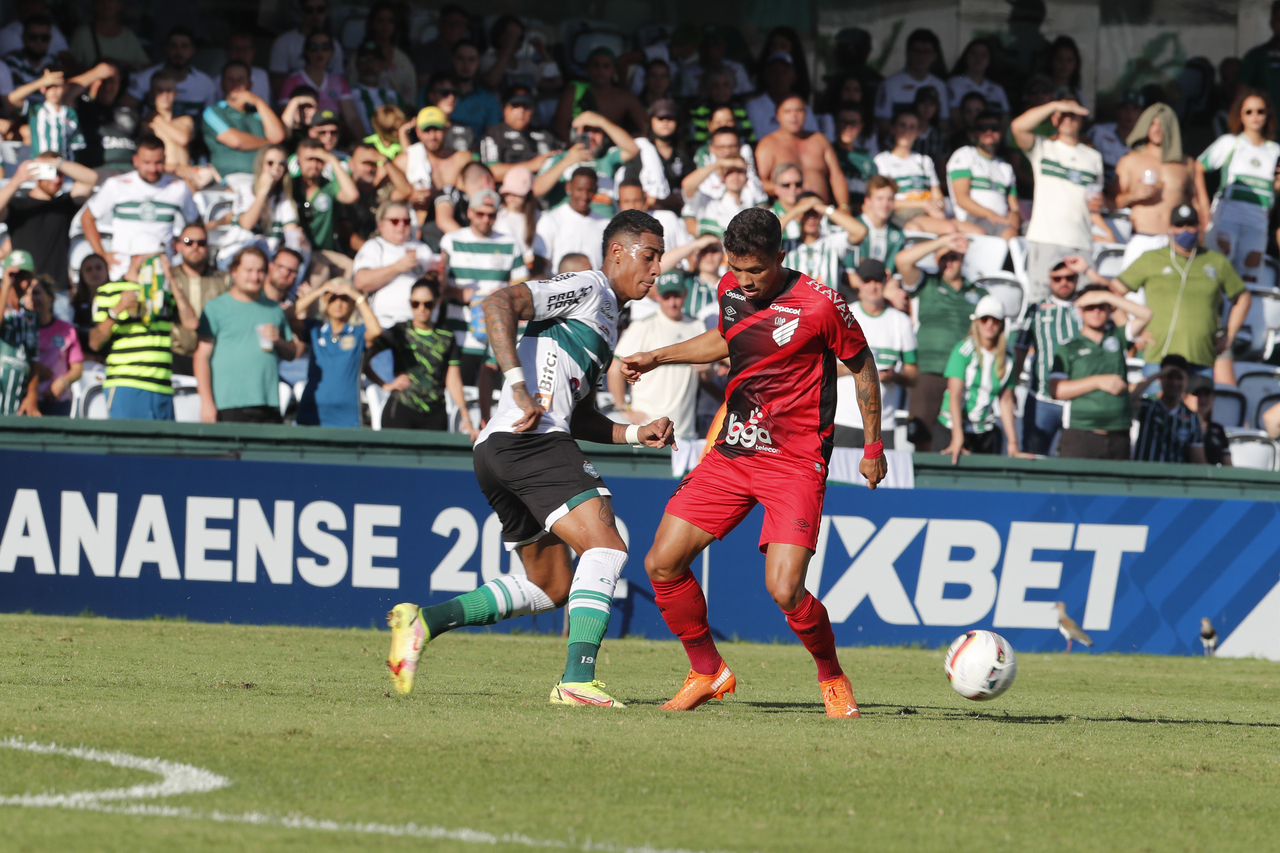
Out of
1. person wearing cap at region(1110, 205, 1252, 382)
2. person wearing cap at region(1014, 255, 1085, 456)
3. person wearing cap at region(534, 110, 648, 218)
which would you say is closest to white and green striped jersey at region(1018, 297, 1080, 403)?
person wearing cap at region(1014, 255, 1085, 456)

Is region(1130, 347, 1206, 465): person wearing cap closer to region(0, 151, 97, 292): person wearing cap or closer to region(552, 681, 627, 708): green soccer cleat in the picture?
region(552, 681, 627, 708): green soccer cleat

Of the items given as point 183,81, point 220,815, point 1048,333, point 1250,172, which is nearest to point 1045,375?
point 1048,333

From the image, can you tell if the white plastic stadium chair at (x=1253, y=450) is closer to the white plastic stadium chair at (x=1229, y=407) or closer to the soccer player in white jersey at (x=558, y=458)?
the white plastic stadium chair at (x=1229, y=407)

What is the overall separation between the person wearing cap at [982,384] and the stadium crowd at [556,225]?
26 mm

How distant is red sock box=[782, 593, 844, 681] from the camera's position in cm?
655

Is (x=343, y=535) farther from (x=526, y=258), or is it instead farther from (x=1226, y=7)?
(x=1226, y=7)

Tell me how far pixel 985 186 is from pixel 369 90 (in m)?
6.66

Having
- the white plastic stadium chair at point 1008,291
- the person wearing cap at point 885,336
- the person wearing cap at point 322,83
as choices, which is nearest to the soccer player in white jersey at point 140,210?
the person wearing cap at point 322,83

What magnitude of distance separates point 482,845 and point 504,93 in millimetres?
12991

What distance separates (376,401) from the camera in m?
12.1

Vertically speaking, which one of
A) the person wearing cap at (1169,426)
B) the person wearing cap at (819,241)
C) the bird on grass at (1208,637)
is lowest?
the bird on grass at (1208,637)

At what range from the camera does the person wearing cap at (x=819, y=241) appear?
530 inches

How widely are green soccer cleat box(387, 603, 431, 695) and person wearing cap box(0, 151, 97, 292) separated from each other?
807 centimetres

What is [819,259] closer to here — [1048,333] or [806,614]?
[1048,333]
